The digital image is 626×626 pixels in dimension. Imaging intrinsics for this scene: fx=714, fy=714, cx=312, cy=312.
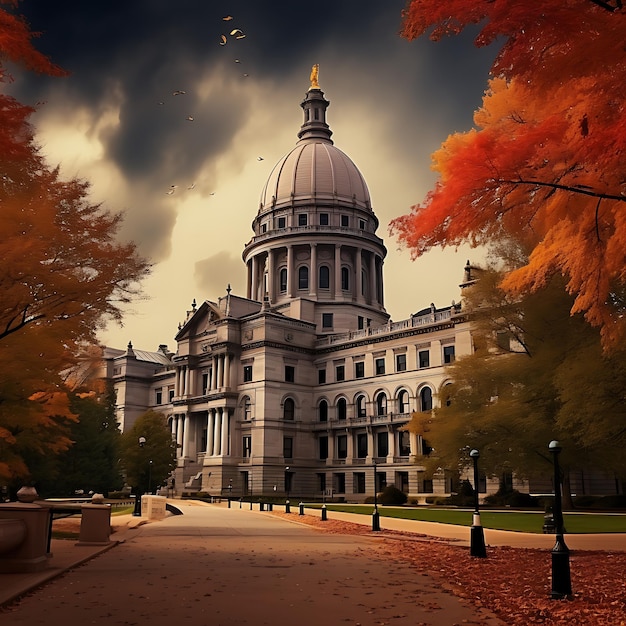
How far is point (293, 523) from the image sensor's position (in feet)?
119

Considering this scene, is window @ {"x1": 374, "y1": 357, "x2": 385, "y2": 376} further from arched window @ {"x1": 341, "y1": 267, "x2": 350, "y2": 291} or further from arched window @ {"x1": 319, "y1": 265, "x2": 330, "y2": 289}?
arched window @ {"x1": 341, "y1": 267, "x2": 350, "y2": 291}

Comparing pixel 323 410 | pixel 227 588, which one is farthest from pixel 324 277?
pixel 227 588

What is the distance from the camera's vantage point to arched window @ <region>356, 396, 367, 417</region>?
8456 cm

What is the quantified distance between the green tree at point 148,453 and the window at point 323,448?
18.1 metres

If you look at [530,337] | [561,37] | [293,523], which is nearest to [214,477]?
[293,523]

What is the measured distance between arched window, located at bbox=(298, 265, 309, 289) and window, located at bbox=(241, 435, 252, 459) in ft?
89.2

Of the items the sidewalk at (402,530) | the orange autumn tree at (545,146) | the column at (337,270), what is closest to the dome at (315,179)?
the column at (337,270)

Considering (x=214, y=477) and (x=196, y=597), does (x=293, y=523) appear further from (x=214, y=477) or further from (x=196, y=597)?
(x=214, y=477)

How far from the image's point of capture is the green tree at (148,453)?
76.6 metres

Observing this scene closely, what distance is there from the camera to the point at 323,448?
88250mm

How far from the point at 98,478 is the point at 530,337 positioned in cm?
3724

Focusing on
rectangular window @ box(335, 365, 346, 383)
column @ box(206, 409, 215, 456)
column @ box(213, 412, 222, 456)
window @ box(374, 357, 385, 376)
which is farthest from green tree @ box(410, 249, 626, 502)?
column @ box(206, 409, 215, 456)

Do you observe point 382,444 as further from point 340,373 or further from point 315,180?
point 315,180

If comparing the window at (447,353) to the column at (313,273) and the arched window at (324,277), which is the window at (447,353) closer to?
the column at (313,273)
